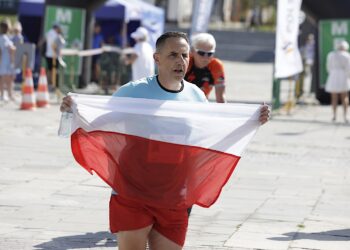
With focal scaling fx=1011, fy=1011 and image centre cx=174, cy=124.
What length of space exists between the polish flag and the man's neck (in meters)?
0.10

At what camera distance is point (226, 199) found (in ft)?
35.7

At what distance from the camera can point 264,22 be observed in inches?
2923

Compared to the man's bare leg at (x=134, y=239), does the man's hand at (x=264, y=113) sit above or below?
above

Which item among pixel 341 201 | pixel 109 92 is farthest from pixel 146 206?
pixel 109 92

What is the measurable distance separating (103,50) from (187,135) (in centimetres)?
2150

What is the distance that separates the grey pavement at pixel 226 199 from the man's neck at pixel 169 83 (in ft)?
8.27

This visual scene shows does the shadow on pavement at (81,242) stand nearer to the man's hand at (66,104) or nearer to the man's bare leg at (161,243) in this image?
the man's hand at (66,104)

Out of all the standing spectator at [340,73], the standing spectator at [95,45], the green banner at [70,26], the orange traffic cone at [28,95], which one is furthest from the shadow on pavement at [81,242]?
the standing spectator at [95,45]

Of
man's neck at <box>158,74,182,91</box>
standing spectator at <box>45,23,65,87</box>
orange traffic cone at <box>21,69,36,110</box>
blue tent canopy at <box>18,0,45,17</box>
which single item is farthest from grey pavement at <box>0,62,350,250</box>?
blue tent canopy at <box>18,0,45,17</box>

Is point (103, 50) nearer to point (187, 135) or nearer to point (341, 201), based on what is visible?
point (341, 201)

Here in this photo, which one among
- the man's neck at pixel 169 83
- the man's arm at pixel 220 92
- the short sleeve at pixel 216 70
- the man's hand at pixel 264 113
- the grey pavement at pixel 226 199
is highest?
the man's neck at pixel 169 83

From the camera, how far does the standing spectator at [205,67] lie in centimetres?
858

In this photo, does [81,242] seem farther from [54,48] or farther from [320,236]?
[54,48]

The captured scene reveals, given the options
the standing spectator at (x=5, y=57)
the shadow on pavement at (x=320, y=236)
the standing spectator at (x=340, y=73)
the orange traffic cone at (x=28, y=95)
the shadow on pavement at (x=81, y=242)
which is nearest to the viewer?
the shadow on pavement at (x=81, y=242)
